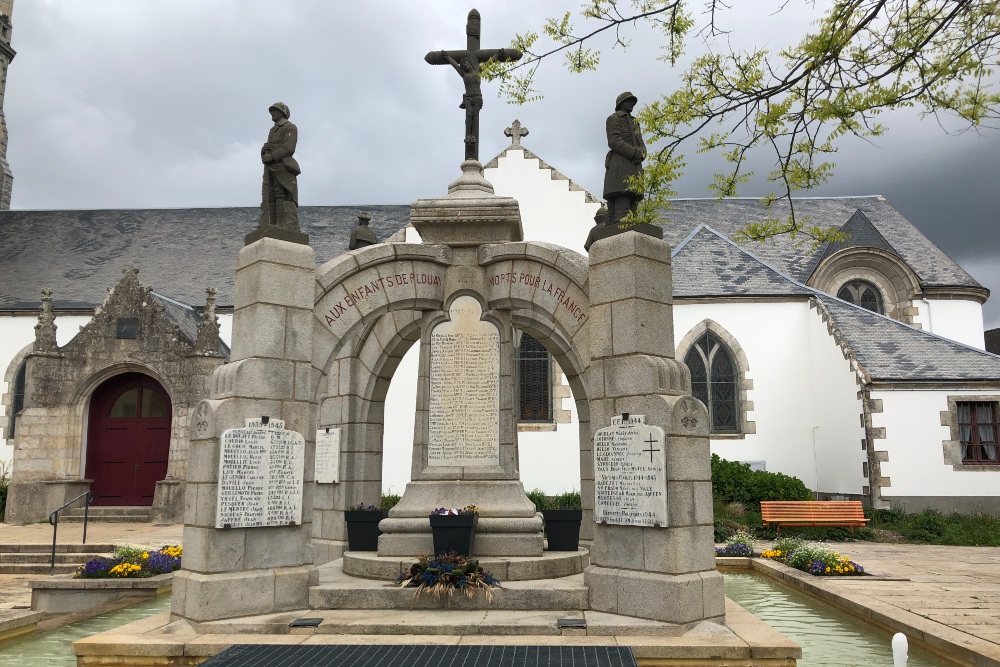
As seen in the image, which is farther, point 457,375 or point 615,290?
point 457,375

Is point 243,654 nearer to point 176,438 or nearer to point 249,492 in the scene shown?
point 249,492

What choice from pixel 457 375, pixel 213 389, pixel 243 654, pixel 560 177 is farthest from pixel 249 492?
pixel 560 177

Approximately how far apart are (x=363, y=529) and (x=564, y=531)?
7.99 feet

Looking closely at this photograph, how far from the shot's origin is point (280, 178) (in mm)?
8703

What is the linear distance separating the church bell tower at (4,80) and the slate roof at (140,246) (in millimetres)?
3548

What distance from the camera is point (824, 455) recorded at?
21.5m

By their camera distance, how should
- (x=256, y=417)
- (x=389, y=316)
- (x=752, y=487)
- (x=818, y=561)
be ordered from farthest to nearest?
(x=752, y=487) → (x=818, y=561) → (x=389, y=316) → (x=256, y=417)

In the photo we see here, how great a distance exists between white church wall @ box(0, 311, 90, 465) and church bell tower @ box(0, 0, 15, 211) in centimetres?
999

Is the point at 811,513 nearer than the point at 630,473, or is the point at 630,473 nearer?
the point at 630,473

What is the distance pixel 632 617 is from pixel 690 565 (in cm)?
73

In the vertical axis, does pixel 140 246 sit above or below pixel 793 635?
above

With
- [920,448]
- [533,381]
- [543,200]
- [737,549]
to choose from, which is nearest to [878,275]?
[920,448]

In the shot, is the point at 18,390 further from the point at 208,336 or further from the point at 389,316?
the point at 389,316

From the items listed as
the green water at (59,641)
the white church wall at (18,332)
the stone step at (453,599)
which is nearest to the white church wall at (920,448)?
the stone step at (453,599)
